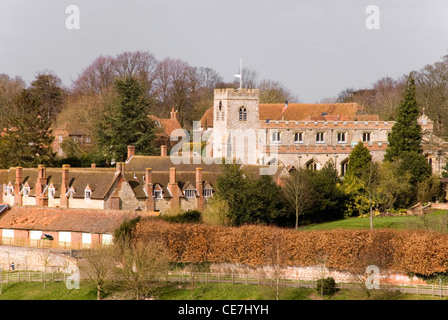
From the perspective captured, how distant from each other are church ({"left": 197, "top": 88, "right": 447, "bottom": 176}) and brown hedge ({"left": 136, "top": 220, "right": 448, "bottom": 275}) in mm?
14906

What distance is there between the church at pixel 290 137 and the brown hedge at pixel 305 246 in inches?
587

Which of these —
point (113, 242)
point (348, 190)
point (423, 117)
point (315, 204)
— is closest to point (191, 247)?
point (113, 242)

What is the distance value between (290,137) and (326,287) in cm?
2432

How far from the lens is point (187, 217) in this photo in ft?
157

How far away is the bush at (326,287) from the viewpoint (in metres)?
37.7

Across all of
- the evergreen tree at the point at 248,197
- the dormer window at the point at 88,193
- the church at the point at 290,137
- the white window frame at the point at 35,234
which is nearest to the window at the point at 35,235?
the white window frame at the point at 35,234

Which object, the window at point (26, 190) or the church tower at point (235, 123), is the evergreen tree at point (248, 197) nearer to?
the church tower at point (235, 123)

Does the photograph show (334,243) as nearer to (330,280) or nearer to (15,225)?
(330,280)

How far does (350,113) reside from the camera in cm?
6862

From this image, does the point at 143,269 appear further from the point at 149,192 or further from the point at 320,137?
the point at 320,137

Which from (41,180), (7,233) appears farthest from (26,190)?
(7,233)

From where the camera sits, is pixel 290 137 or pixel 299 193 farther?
pixel 290 137

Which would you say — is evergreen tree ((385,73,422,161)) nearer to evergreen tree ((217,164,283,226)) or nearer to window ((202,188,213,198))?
evergreen tree ((217,164,283,226))
